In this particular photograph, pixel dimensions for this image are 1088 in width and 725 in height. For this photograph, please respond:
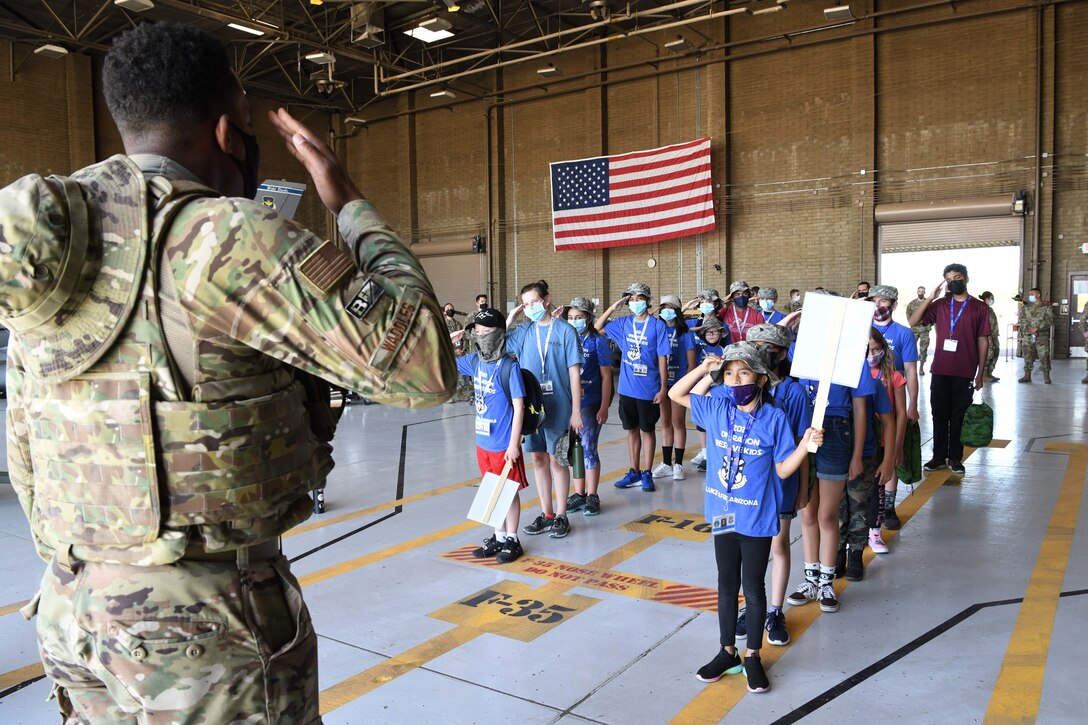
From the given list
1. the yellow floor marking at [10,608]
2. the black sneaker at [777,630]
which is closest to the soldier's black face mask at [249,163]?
the black sneaker at [777,630]

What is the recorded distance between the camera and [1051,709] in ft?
11.0

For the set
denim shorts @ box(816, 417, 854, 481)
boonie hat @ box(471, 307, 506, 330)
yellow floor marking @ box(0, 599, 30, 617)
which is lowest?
yellow floor marking @ box(0, 599, 30, 617)

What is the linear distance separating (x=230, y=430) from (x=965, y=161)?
20.7 metres

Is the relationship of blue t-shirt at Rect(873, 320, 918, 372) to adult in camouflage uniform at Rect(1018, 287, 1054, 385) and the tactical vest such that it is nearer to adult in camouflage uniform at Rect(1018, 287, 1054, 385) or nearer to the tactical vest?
the tactical vest

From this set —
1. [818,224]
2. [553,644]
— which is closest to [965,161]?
[818,224]

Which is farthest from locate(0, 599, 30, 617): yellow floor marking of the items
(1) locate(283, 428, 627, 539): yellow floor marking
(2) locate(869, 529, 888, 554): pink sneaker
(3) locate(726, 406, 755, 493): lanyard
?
(2) locate(869, 529, 888, 554): pink sneaker

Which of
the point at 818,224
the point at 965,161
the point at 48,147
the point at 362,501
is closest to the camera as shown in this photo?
the point at 362,501

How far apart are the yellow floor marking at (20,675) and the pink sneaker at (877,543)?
17.4 feet

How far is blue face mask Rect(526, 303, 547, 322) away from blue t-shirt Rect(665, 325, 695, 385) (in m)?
2.21

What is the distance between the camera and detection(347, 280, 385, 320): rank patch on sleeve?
52.1 inches

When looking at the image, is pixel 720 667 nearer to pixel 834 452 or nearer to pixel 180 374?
pixel 834 452

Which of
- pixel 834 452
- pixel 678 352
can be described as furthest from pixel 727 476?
pixel 678 352

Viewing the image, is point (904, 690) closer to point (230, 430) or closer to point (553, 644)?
point (553, 644)

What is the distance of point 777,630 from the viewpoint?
4105 mm
